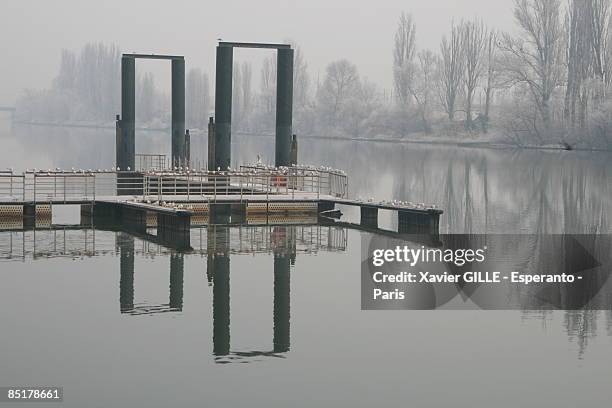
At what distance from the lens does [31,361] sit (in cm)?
1468

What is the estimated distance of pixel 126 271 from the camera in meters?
21.7

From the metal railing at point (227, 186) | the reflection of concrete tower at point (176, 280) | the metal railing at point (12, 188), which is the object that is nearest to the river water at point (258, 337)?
the reflection of concrete tower at point (176, 280)

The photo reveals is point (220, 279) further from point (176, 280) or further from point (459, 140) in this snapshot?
point (459, 140)

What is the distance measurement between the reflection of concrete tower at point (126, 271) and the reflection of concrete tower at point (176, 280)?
683mm

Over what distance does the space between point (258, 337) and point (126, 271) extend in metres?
5.99

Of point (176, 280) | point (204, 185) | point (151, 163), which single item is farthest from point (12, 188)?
point (176, 280)

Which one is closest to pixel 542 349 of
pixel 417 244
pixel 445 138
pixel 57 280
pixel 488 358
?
pixel 488 358

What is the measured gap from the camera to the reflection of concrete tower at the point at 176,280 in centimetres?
1873

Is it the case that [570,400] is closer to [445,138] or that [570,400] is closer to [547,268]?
Result: [547,268]

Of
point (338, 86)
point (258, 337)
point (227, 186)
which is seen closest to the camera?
point (258, 337)

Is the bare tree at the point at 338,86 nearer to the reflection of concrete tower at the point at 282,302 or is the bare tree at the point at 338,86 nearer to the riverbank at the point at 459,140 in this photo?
the riverbank at the point at 459,140

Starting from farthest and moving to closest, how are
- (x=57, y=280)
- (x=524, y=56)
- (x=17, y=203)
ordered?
(x=524, y=56) → (x=17, y=203) → (x=57, y=280)

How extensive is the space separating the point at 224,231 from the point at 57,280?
303 inches

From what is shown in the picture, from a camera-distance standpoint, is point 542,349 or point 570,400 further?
point 542,349
